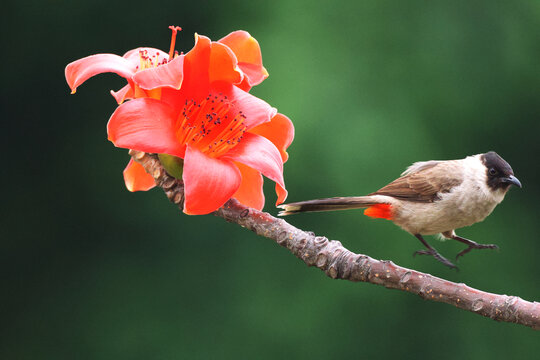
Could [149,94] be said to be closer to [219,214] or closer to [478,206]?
[219,214]

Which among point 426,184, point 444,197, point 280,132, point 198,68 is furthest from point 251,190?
point 426,184

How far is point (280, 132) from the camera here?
831 mm

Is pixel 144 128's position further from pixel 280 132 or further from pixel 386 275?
pixel 386 275

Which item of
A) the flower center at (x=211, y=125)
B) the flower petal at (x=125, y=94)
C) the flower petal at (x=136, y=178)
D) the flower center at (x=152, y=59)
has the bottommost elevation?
the flower petal at (x=136, y=178)

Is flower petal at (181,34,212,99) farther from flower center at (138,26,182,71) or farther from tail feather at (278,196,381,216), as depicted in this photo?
tail feather at (278,196,381,216)

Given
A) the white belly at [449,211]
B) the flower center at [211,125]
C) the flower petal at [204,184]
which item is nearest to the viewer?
the flower petal at [204,184]

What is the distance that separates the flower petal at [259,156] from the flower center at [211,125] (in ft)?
0.05

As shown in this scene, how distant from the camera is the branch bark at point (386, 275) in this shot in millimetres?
778

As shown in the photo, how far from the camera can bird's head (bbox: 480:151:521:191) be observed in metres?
1.10

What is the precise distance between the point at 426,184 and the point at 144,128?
3.17 feet

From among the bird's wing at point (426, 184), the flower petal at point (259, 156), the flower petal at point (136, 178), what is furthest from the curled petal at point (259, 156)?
the bird's wing at point (426, 184)

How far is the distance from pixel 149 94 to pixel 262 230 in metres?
0.23

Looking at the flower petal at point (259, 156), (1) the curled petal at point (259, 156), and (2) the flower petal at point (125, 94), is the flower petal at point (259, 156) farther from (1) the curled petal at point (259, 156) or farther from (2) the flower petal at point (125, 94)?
(2) the flower petal at point (125, 94)

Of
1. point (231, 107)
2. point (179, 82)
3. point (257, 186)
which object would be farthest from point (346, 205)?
point (179, 82)
